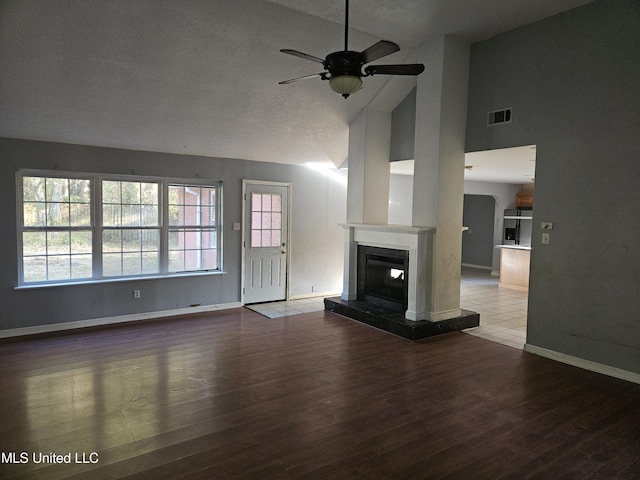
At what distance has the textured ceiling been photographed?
355 cm

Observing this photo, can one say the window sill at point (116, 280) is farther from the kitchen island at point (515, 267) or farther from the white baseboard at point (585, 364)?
the kitchen island at point (515, 267)

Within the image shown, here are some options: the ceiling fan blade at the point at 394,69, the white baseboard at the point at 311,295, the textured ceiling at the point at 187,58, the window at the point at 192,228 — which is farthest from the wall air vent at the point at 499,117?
the window at the point at 192,228

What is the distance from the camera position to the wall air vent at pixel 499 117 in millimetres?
4574

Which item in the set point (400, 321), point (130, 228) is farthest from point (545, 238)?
point (130, 228)

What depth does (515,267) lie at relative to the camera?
8.14m

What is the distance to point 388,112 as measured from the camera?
232 inches

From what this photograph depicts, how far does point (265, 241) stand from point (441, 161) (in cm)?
309

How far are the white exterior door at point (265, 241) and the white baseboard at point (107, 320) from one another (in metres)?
0.47

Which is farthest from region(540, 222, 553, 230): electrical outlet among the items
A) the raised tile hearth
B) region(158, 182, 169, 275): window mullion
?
region(158, 182, 169, 275): window mullion

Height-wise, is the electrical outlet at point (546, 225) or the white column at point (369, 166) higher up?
the white column at point (369, 166)

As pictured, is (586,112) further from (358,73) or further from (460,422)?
(460,422)

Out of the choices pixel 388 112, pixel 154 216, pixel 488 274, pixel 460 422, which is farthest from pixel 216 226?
pixel 488 274

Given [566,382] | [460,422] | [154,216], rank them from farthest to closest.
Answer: [154,216], [566,382], [460,422]

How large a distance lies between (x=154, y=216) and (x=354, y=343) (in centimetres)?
328
